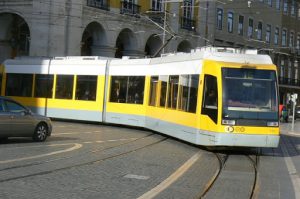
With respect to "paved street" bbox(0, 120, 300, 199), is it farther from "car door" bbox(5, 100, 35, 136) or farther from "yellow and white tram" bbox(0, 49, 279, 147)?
"yellow and white tram" bbox(0, 49, 279, 147)

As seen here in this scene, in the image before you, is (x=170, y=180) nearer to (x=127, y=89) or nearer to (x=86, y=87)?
(x=127, y=89)

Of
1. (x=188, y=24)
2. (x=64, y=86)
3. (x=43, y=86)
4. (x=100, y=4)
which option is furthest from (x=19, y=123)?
(x=188, y=24)

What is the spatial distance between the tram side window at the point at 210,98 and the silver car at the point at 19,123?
497 centimetres

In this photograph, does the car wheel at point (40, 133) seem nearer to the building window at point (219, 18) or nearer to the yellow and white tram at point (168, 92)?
the yellow and white tram at point (168, 92)

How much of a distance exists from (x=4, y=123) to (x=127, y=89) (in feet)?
31.4

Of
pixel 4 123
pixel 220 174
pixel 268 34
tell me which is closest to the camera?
pixel 220 174

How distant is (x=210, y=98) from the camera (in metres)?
16.2

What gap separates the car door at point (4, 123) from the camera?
52.1ft

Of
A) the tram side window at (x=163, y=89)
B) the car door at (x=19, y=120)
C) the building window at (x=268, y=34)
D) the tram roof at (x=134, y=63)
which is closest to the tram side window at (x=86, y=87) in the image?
the tram roof at (x=134, y=63)

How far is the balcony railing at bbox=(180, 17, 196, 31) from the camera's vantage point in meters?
52.2

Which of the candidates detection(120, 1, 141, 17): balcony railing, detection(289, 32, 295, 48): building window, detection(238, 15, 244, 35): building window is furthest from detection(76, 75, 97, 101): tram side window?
detection(289, 32, 295, 48): building window

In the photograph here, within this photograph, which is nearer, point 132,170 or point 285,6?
point 132,170

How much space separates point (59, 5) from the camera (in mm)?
37406

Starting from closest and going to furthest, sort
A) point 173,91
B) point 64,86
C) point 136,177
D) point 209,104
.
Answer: point 136,177, point 209,104, point 173,91, point 64,86
